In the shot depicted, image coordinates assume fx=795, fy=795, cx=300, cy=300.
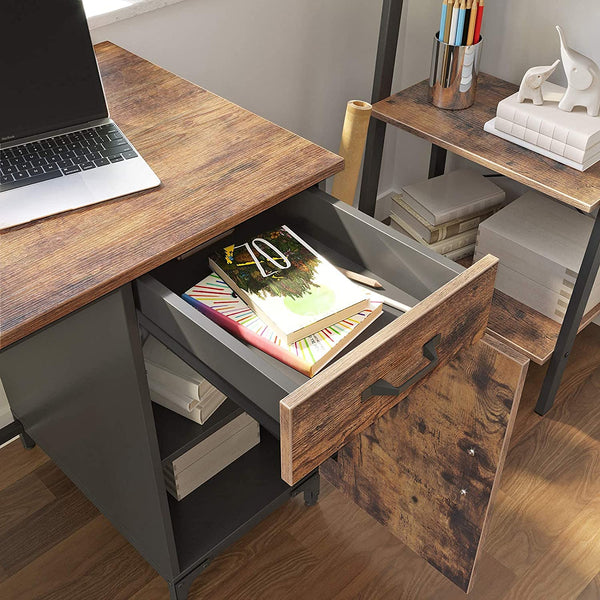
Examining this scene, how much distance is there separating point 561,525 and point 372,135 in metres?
0.95

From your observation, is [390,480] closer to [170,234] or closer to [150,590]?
[150,590]

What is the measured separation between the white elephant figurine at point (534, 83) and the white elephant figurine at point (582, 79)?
0.11 feet

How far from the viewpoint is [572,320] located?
169 centimetres

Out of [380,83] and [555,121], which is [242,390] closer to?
[555,121]

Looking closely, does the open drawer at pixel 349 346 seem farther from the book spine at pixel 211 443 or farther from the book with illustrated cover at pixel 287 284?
the book spine at pixel 211 443

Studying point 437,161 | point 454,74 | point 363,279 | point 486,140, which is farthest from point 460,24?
point 363,279

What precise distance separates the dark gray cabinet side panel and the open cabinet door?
14.7 inches

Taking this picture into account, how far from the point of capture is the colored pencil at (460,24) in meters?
1.62

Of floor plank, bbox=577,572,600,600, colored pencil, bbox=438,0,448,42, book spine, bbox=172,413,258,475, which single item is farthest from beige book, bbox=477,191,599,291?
book spine, bbox=172,413,258,475

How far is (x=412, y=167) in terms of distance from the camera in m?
2.40

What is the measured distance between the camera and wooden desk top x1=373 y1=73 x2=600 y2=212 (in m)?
1.52

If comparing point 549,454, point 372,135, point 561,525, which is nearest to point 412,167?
point 372,135

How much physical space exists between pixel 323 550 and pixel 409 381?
73cm

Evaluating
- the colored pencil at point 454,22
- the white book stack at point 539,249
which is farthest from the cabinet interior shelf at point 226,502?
the colored pencil at point 454,22
